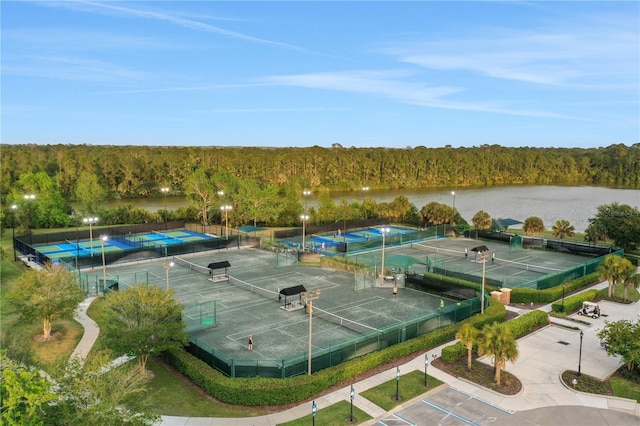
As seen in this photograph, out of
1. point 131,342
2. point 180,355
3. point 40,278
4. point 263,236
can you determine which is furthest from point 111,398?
point 263,236

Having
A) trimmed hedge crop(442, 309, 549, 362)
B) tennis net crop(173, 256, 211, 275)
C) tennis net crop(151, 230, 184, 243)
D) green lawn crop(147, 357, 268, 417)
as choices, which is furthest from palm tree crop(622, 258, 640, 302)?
tennis net crop(151, 230, 184, 243)

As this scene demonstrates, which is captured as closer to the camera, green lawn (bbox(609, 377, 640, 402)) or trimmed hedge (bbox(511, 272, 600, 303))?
green lawn (bbox(609, 377, 640, 402))

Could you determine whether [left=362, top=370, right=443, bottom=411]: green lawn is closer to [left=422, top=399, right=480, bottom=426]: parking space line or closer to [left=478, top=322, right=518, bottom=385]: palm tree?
[left=422, top=399, right=480, bottom=426]: parking space line

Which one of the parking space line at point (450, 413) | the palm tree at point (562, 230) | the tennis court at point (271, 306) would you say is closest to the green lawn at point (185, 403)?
the tennis court at point (271, 306)

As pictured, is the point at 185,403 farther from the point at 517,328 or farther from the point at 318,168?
the point at 318,168

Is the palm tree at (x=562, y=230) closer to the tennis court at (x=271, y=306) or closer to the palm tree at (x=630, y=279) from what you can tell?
the palm tree at (x=630, y=279)

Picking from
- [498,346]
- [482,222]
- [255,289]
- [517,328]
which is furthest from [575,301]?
[482,222]
